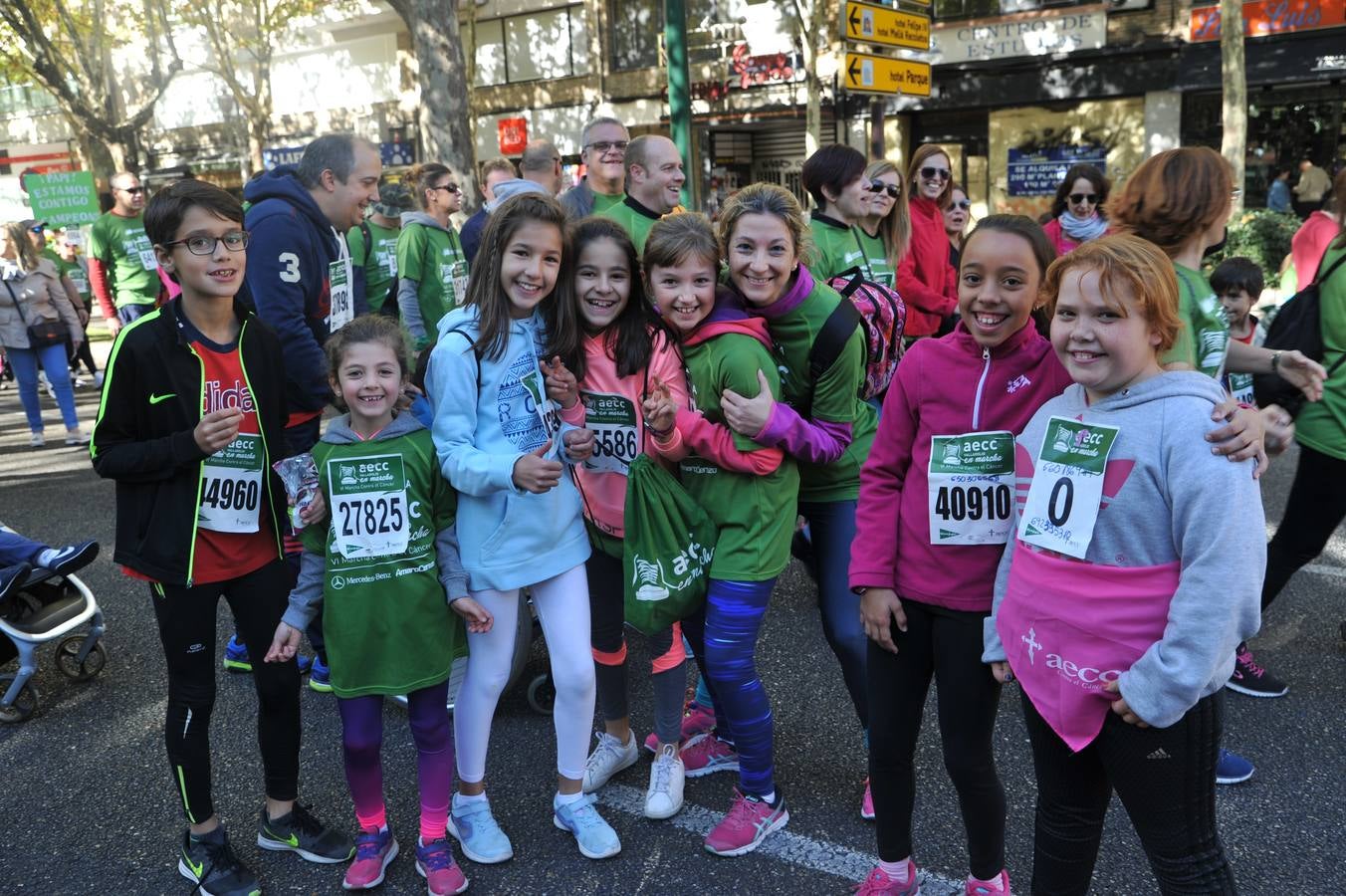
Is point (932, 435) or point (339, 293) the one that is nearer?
point (932, 435)

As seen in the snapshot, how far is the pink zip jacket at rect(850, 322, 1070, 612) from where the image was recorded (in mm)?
2328

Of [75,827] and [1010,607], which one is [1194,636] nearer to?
[1010,607]

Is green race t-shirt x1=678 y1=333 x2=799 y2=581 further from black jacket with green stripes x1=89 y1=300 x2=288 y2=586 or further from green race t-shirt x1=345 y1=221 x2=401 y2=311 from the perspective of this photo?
green race t-shirt x1=345 y1=221 x2=401 y2=311

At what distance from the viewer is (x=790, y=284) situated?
3.07m

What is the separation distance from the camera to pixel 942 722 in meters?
2.49

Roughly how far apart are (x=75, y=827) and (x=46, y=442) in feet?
25.0

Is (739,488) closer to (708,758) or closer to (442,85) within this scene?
(708,758)

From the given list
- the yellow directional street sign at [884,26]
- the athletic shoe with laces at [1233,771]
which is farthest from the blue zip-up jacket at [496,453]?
the yellow directional street sign at [884,26]

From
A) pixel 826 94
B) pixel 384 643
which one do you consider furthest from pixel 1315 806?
pixel 826 94

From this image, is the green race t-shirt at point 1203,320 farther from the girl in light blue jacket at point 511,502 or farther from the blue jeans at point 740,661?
the girl in light blue jacket at point 511,502

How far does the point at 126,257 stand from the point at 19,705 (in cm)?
485

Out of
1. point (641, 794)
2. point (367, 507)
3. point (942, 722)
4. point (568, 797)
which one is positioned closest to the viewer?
point (942, 722)

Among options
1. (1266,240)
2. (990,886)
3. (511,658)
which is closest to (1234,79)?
(1266,240)

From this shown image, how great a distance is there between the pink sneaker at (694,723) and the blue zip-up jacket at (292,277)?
5.84 ft
